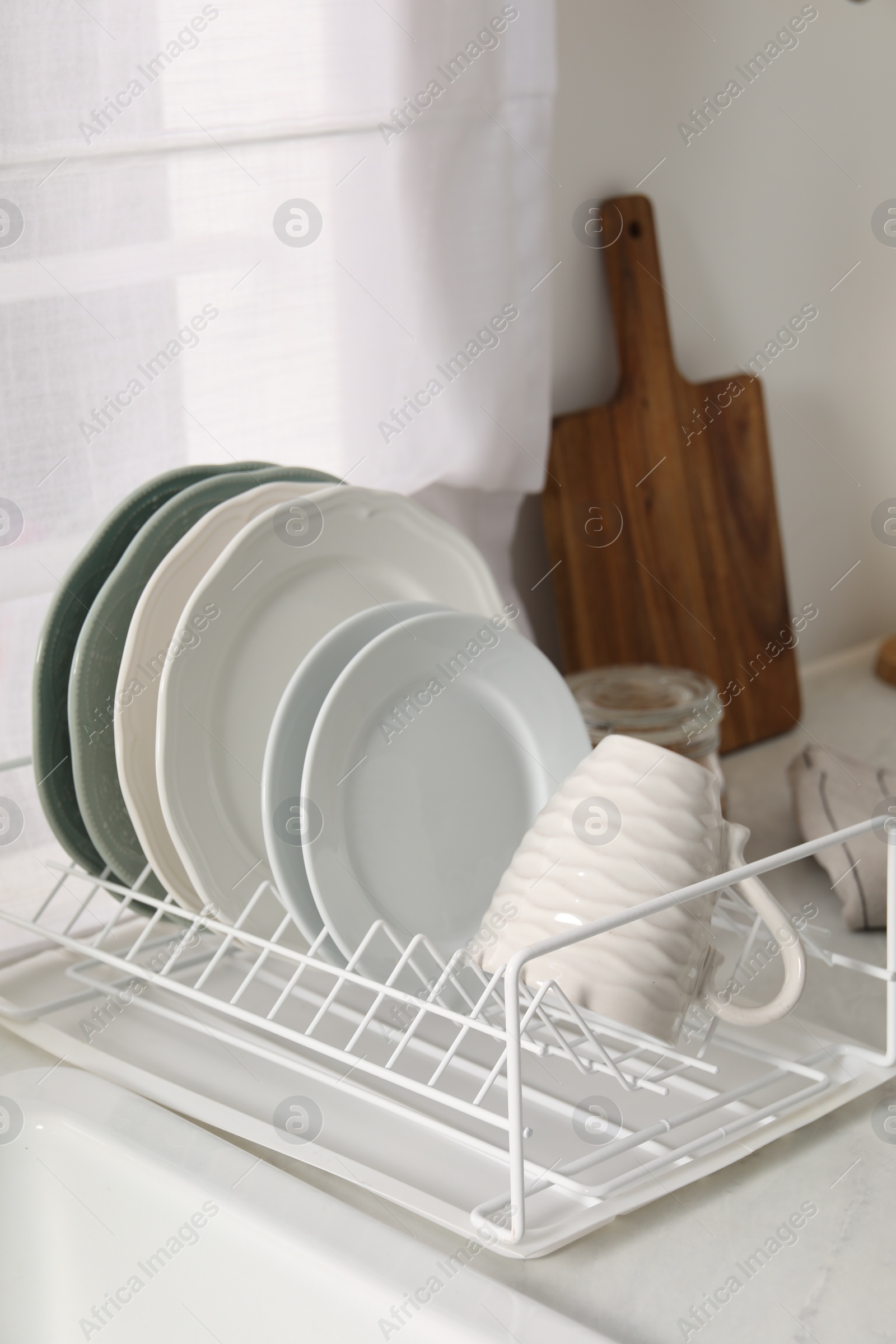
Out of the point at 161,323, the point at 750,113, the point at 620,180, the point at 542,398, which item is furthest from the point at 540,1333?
the point at 750,113

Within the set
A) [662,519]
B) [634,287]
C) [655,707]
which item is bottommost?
[655,707]

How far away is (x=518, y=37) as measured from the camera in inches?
41.7

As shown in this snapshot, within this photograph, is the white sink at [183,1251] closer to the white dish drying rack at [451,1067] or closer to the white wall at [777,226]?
the white dish drying rack at [451,1067]

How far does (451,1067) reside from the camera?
2.32 feet

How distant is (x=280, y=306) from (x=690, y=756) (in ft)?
1.57

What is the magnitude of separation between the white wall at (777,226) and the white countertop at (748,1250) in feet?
2.67

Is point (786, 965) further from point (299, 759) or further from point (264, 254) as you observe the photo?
point (264, 254)

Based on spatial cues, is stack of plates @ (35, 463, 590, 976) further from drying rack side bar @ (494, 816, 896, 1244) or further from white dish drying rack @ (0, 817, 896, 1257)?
drying rack side bar @ (494, 816, 896, 1244)

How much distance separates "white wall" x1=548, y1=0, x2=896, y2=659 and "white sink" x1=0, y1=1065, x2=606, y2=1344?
33.4 inches

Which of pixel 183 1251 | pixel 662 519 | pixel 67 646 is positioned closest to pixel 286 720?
pixel 67 646

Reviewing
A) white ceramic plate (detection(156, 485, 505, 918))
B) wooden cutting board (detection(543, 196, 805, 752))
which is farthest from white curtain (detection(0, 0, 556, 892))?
white ceramic plate (detection(156, 485, 505, 918))

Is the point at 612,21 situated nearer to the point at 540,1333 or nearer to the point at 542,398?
the point at 542,398

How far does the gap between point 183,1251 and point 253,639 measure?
1.10 feet

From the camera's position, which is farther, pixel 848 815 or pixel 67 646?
pixel 848 815
